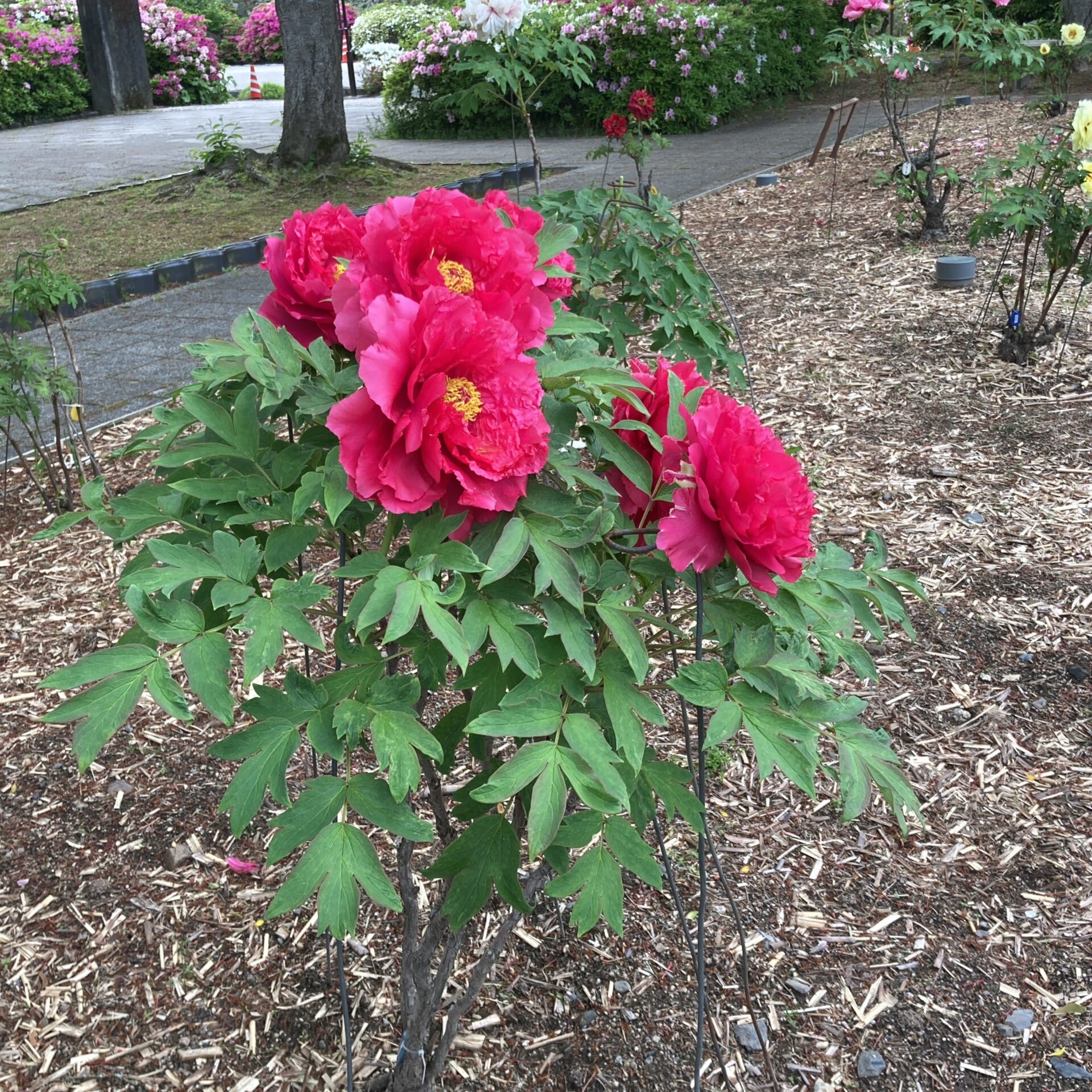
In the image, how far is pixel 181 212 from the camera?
930cm

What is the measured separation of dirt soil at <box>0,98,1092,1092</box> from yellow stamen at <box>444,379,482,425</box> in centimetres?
135

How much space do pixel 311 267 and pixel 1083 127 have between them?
4109mm

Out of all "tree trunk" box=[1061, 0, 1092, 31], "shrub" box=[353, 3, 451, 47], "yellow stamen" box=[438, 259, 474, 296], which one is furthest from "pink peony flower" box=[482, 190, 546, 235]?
"shrub" box=[353, 3, 451, 47]

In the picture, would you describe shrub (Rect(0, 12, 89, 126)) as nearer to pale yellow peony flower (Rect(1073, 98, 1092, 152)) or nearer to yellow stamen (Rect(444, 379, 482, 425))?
pale yellow peony flower (Rect(1073, 98, 1092, 152))

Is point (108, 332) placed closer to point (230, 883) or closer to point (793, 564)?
point (230, 883)

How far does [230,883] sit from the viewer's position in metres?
2.29

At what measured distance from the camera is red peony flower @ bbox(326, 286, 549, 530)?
1035 millimetres

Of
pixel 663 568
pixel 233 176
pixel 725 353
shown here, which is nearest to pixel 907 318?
pixel 725 353

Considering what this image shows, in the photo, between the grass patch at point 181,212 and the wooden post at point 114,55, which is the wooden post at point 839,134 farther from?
the wooden post at point 114,55

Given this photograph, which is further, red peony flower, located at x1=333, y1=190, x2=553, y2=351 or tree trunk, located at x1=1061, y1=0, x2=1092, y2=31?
tree trunk, located at x1=1061, y1=0, x2=1092, y2=31

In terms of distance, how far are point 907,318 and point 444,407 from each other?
5060mm

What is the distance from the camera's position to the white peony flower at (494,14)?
13.5ft

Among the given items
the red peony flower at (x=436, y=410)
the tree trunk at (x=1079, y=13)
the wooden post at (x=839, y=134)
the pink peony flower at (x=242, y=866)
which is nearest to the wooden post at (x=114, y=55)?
the wooden post at (x=839, y=134)

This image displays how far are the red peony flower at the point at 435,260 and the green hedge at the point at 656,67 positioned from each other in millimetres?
11955
